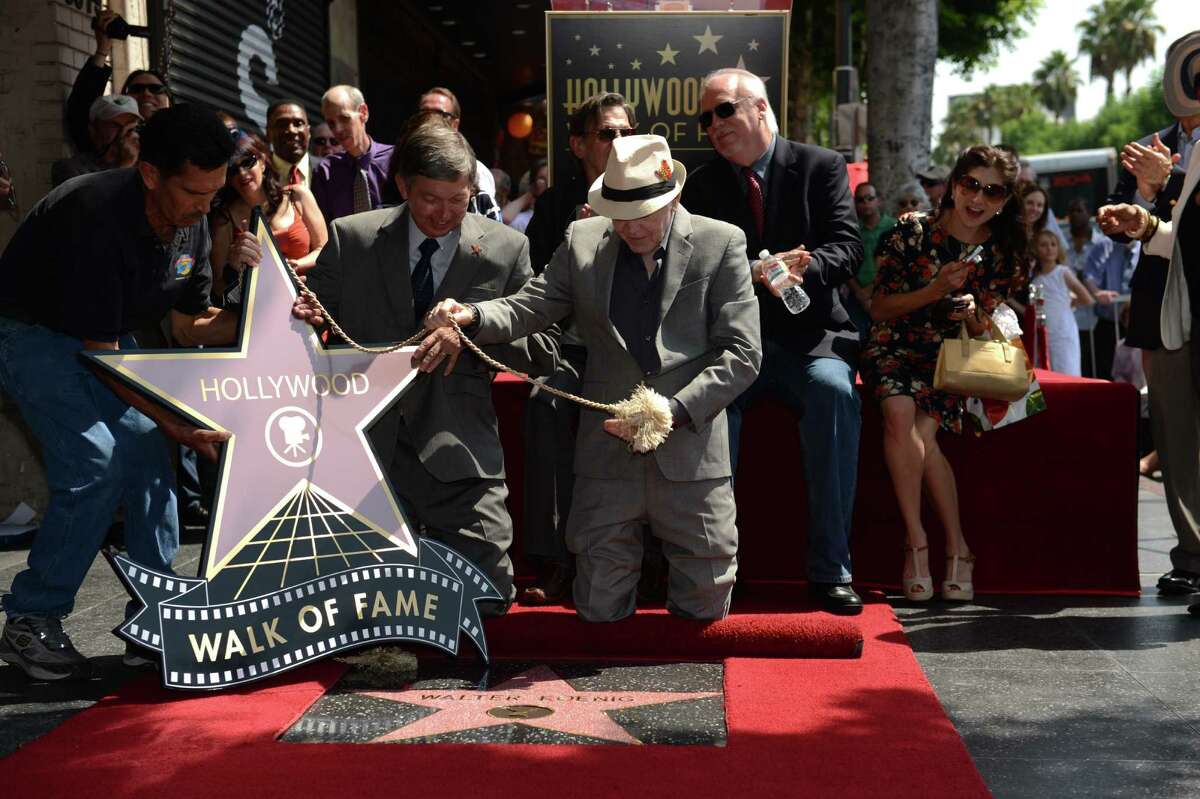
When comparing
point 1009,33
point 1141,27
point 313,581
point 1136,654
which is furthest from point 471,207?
point 1141,27

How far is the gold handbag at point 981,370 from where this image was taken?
5805 millimetres

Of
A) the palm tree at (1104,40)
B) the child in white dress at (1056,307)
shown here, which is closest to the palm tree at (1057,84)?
the palm tree at (1104,40)

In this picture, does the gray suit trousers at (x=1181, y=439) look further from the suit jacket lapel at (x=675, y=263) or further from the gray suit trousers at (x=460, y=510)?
the gray suit trousers at (x=460, y=510)

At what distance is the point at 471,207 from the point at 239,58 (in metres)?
5.35

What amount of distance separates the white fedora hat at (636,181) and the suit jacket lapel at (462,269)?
0.53 metres

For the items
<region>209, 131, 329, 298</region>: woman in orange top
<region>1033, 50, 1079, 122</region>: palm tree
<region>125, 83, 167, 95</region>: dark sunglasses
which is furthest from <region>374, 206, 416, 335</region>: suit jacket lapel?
<region>1033, 50, 1079, 122</region>: palm tree

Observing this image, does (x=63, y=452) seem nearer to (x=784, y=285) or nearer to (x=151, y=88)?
(x=784, y=285)

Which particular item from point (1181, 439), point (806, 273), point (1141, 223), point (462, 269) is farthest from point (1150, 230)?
point (462, 269)

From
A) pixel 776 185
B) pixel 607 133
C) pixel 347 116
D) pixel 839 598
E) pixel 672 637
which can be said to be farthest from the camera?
pixel 347 116

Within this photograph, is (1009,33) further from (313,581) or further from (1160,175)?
(313,581)

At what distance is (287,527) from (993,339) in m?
3.12

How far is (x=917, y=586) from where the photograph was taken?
595 cm

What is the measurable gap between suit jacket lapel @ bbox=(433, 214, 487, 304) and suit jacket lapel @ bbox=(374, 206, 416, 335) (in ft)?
0.38

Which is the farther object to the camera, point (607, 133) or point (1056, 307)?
point (1056, 307)
